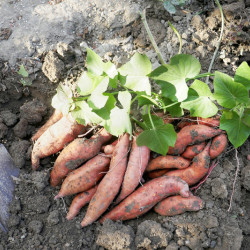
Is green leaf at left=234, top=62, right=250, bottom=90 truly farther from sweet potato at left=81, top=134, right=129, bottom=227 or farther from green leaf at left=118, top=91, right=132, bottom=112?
sweet potato at left=81, top=134, right=129, bottom=227

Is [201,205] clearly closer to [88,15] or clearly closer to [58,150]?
[58,150]

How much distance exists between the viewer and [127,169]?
173 cm

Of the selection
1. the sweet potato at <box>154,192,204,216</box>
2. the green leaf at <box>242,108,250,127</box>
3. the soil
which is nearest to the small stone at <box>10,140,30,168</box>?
the soil

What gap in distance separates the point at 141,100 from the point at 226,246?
2.64 ft

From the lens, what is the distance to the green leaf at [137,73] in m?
1.55

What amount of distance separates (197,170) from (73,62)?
0.97 meters

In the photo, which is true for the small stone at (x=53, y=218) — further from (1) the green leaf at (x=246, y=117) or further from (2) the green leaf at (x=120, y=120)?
(1) the green leaf at (x=246, y=117)

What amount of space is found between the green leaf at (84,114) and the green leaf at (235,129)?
2.04ft

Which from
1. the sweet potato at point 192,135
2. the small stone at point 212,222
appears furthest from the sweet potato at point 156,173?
the small stone at point 212,222

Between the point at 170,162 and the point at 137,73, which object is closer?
the point at 137,73

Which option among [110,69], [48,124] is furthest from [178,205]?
[48,124]

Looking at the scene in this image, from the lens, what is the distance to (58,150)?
192 cm

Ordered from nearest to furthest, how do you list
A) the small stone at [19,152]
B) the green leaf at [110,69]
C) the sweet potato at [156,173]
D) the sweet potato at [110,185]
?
the green leaf at [110,69] < the sweet potato at [110,185] < the sweet potato at [156,173] < the small stone at [19,152]

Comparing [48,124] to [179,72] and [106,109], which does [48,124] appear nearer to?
[106,109]
